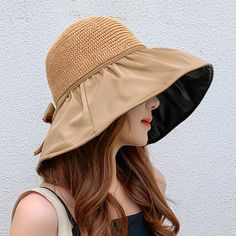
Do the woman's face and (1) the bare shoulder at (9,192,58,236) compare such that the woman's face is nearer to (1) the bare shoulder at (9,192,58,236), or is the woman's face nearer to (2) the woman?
(2) the woman

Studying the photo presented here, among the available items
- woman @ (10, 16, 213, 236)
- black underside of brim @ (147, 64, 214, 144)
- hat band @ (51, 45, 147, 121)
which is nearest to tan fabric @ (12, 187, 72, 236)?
woman @ (10, 16, 213, 236)

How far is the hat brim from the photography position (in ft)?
2.79

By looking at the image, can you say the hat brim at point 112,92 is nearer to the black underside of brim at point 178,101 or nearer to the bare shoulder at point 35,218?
the bare shoulder at point 35,218

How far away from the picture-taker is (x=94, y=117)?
0.86m

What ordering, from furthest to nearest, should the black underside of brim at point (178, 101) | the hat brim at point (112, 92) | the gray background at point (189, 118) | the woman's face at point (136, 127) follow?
the gray background at point (189, 118), the black underside of brim at point (178, 101), the woman's face at point (136, 127), the hat brim at point (112, 92)

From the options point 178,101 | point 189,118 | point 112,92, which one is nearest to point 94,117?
point 112,92

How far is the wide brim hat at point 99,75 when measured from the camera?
0.85 metres

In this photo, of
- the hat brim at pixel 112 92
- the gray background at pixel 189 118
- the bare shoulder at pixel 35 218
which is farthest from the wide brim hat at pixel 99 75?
the gray background at pixel 189 118

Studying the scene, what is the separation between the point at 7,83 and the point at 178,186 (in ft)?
2.59

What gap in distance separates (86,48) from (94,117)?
0.18 metres

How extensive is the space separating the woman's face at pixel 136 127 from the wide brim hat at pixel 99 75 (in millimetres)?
121

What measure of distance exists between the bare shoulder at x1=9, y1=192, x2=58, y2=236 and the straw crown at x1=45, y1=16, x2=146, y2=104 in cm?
27

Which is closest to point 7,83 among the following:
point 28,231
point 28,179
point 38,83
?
point 38,83

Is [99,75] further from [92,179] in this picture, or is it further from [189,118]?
[189,118]
